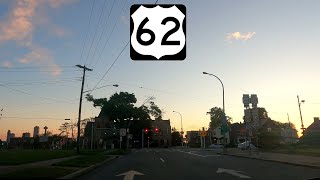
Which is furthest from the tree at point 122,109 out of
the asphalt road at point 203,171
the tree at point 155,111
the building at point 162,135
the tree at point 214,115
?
the asphalt road at point 203,171

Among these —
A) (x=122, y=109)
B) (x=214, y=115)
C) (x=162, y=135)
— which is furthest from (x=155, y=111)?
(x=214, y=115)

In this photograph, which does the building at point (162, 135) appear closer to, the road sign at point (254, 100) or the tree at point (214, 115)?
the tree at point (214, 115)

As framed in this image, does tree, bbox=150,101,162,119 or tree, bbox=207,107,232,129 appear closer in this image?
tree, bbox=150,101,162,119

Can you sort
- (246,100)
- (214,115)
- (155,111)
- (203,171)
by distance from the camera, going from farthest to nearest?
1. (214,115)
2. (155,111)
3. (246,100)
4. (203,171)

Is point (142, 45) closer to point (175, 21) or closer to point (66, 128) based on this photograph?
point (175, 21)

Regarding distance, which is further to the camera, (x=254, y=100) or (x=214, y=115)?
(x=214, y=115)

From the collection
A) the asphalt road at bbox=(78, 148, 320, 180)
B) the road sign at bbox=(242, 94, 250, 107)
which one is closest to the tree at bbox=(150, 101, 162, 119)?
the road sign at bbox=(242, 94, 250, 107)

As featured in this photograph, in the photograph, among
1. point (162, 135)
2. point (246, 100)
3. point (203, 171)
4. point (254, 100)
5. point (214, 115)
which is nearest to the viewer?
point (203, 171)

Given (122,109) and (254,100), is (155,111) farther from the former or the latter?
(254,100)

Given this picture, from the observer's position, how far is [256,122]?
3653 cm

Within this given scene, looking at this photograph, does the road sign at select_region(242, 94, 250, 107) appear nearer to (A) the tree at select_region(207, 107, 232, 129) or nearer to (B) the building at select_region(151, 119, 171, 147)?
(B) the building at select_region(151, 119, 171, 147)

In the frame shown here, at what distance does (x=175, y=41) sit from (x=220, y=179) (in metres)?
9.41

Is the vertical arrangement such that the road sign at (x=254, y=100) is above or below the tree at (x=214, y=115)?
below

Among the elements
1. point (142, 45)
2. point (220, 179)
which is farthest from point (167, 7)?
point (220, 179)
